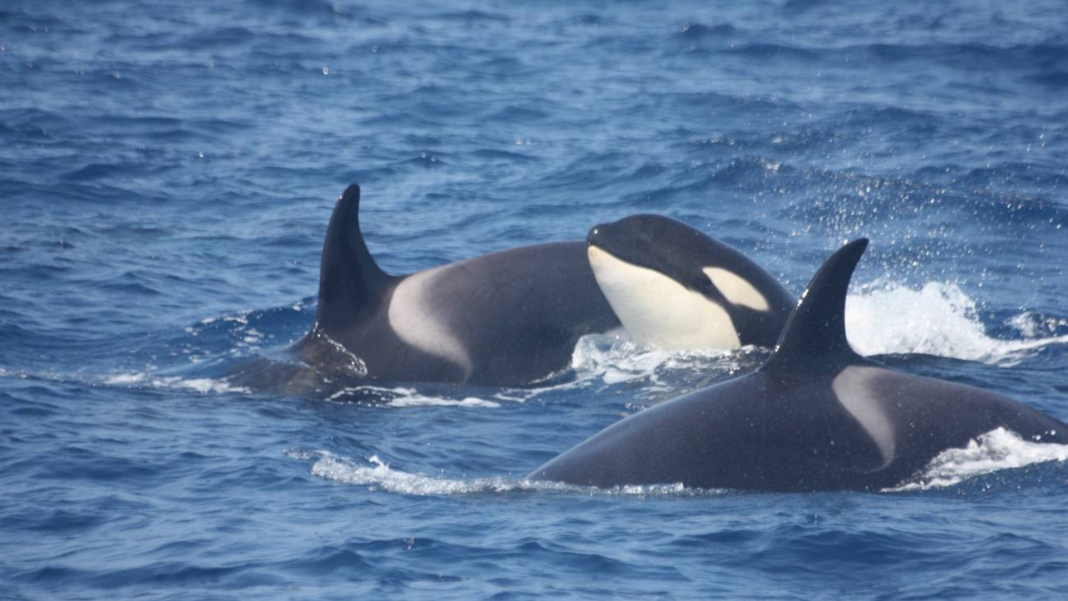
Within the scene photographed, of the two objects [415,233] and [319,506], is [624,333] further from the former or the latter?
[415,233]

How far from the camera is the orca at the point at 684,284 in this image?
1305cm

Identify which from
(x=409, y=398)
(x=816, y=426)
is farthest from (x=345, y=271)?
(x=816, y=426)

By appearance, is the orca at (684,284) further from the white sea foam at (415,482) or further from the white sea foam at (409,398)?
the white sea foam at (415,482)

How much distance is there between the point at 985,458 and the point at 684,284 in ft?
13.0

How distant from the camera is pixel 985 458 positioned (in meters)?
9.72

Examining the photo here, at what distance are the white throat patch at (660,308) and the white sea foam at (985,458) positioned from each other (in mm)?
3756

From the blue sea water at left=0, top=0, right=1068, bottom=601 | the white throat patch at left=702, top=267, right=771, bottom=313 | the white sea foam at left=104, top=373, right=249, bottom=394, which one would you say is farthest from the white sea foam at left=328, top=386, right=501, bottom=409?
the white throat patch at left=702, top=267, right=771, bottom=313

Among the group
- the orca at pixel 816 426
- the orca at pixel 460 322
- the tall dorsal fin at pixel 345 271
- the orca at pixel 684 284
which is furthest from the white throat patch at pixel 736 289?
the orca at pixel 816 426

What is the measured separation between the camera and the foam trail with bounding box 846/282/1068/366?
558 inches

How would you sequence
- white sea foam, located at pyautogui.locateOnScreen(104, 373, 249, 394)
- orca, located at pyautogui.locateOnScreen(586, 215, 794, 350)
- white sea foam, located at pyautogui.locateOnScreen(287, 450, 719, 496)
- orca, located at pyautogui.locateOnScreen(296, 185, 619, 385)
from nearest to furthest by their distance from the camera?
white sea foam, located at pyautogui.locateOnScreen(287, 450, 719, 496) < orca, located at pyautogui.locateOnScreen(586, 215, 794, 350) < orca, located at pyautogui.locateOnScreen(296, 185, 619, 385) < white sea foam, located at pyautogui.locateOnScreen(104, 373, 249, 394)

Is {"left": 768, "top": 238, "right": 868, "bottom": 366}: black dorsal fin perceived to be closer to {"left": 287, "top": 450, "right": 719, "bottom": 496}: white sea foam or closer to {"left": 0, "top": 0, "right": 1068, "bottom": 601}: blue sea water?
{"left": 0, "top": 0, "right": 1068, "bottom": 601}: blue sea water

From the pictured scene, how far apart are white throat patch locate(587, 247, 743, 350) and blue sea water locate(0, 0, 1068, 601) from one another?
0.26 m

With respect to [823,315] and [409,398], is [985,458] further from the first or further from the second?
[409,398]

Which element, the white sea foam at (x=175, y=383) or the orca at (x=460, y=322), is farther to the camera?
the white sea foam at (x=175, y=383)
